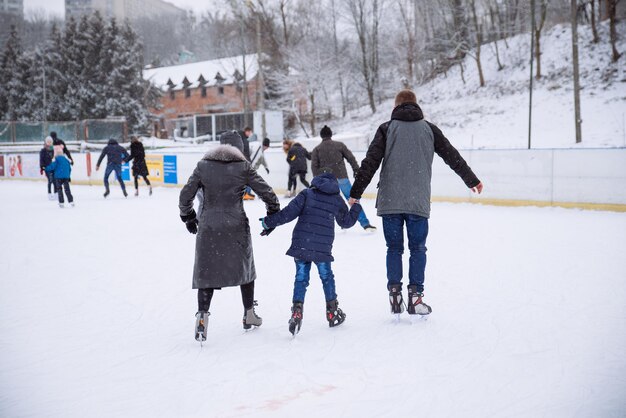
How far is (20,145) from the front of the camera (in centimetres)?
2770

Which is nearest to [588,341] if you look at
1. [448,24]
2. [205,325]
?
[205,325]

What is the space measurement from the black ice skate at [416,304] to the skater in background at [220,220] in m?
1.27

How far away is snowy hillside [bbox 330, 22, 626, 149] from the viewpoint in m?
23.2

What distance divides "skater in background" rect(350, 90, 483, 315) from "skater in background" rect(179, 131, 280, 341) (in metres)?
0.87

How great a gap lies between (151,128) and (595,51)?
3144cm

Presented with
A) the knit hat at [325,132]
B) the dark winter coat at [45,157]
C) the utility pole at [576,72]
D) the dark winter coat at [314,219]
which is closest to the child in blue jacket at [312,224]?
the dark winter coat at [314,219]

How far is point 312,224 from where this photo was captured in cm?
402

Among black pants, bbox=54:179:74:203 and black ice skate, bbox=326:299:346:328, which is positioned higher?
black pants, bbox=54:179:74:203

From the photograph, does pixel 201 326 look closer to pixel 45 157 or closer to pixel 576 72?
pixel 45 157

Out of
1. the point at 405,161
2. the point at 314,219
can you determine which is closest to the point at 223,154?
the point at 314,219

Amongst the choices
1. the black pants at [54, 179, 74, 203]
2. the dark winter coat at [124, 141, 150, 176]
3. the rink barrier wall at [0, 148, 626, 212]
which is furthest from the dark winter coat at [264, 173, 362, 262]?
the dark winter coat at [124, 141, 150, 176]

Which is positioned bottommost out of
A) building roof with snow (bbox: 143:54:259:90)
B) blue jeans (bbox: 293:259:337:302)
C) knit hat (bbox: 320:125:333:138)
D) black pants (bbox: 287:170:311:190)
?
blue jeans (bbox: 293:259:337:302)

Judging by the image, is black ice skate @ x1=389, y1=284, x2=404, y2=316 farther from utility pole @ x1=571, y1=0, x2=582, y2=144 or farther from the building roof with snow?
the building roof with snow

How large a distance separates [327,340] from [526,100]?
2587 centimetres
